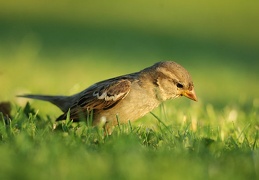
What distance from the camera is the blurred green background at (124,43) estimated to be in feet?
36.3

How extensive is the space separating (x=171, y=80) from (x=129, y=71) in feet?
20.1

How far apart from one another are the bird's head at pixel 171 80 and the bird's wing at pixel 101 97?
1.03 feet

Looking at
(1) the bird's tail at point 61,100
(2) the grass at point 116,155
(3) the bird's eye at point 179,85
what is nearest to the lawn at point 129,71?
(2) the grass at point 116,155

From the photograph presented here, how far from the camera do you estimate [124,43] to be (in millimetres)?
16594

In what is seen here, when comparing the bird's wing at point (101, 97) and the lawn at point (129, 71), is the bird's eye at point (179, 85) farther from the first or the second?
the bird's wing at point (101, 97)

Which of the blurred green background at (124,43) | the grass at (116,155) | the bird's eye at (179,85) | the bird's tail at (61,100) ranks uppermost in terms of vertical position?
the blurred green background at (124,43)

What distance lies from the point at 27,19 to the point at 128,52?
466 cm

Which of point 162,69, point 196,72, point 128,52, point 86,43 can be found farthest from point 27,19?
point 162,69

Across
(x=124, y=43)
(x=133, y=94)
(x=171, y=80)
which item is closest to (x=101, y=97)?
(x=133, y=94)

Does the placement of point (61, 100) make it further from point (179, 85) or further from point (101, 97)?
point (179, 85)

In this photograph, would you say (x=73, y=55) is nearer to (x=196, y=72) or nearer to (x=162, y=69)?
(x=196, y=72)

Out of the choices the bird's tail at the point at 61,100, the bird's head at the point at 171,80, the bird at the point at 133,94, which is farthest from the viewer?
the bird's tail at the point at 61,100

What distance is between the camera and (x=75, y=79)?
1134cm

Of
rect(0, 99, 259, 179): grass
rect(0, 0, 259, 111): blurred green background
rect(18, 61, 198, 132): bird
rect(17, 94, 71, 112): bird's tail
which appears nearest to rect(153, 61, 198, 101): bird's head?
rect(18, 61, 198, 132): bird
